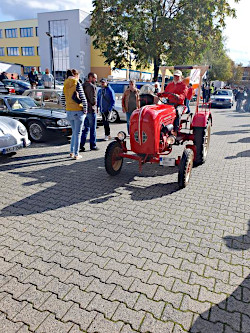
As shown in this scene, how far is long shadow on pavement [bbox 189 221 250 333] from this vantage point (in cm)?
201

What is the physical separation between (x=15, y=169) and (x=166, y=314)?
450 cm

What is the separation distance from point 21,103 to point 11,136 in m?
2.72

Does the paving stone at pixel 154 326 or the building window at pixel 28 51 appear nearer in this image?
the paving stone at pixel 154 326

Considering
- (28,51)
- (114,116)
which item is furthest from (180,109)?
(28,51)

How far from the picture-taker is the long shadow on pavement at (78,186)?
400cm

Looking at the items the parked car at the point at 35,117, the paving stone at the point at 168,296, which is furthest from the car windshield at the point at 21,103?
the paving stone at the point at 168,296

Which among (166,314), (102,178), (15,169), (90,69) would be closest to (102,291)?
(166,314)

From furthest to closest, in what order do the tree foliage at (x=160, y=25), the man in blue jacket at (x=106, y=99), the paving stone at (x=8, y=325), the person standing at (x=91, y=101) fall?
the tree foliage at (x=160, y=25)
the man in blue jacket at (x=106, y=99)
the person standing at (x=91, y=101)
the paving stone at (x=8, y=325)

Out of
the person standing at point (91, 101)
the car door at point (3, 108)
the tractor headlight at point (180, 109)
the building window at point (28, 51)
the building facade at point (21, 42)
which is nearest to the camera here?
the tractor headlight at point (180, 109)

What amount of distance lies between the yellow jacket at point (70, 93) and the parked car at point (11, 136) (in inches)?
53.8

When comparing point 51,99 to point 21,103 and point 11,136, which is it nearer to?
point 21,103

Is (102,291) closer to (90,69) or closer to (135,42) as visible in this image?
(135,42)

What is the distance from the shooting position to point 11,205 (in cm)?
394

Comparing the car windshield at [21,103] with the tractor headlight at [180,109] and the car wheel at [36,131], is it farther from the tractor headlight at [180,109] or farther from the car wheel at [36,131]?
the tractor headlight at [180,109]
